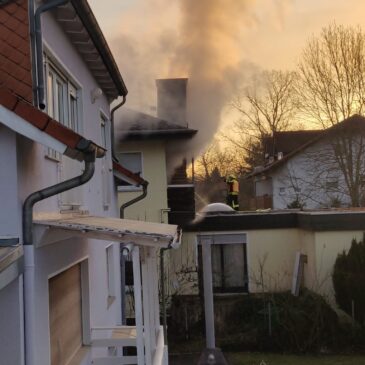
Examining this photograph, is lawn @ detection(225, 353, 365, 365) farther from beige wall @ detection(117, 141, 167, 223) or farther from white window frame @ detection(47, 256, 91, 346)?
white window frame @ detection(47, 256, 91, 346)

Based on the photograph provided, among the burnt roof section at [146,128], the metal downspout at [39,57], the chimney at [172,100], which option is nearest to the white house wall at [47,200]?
the metal downspout at [39,57]

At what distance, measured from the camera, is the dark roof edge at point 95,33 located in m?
5.73

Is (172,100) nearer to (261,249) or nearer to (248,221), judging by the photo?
(248,221)

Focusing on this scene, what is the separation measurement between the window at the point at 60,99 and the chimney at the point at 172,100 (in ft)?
24.2

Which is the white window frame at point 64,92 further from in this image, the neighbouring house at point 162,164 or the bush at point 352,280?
the bush at point 352,280

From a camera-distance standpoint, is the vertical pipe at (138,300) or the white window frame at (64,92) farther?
the white window frame at (64,92)

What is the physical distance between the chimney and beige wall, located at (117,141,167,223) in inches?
35.9

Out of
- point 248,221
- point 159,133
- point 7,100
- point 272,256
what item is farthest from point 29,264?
point 272,256

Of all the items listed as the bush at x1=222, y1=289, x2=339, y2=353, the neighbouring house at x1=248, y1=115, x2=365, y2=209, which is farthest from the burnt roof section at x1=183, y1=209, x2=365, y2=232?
the neighbouring house at x1=248, y1=115, x2=365, y2=209

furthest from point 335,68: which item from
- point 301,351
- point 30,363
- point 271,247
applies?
point 30,363

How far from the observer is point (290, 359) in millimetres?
13102

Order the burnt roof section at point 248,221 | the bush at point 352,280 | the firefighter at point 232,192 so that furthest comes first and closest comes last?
the firefighter at point 232,192, the burnt roof section at point 248,221, the bush at point 352,280

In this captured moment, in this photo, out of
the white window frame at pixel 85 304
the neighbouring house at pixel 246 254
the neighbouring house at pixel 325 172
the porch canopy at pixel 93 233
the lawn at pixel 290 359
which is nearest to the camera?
the porch canopy at pixel 93 233

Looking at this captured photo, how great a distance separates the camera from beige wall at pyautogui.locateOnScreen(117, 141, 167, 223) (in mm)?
16250
